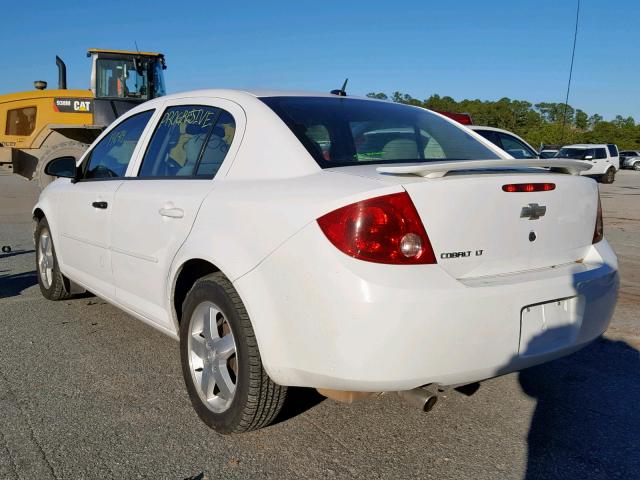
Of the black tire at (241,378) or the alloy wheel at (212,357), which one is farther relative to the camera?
the alloy wheel at (212,357)

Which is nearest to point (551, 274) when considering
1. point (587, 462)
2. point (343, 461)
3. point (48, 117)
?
point (587, 462)

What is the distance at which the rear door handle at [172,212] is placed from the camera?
10.7 ft

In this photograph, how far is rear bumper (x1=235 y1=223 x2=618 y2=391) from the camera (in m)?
2.40

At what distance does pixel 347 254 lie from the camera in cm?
244

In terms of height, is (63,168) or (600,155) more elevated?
(63,168)

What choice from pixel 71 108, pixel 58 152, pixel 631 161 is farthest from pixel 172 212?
pixel 631 161

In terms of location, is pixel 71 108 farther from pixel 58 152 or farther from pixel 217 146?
pixel 217 146

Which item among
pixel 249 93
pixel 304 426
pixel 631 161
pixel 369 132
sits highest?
pixel 249 93

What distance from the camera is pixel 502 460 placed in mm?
2814

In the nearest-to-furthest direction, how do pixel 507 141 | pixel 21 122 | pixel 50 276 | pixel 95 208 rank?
1. pixel 95 208
2. pixel 50 276
3. pixel 507 141
4. pixel 21 122

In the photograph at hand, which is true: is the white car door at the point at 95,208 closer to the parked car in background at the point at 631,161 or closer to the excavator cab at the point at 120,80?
the excavator cab at the point at 120,80

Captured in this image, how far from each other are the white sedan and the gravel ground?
245mm

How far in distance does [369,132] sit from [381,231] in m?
1.07

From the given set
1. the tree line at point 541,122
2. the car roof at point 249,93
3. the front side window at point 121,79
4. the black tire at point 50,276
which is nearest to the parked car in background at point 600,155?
the front side window at point 121,79
